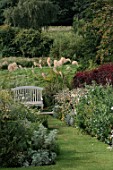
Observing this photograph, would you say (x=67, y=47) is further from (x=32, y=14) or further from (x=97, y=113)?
(x=32, y=14)

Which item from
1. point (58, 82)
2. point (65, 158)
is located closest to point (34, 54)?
point (58, 82)

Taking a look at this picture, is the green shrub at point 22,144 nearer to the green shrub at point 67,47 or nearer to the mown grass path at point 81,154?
the mown grass path at point 81,154

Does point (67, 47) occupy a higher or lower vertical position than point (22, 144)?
lower

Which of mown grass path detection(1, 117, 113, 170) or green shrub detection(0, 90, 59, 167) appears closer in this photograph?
mown grass path detection(1, 117, 113, 170)

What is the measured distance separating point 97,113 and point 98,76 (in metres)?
4.62

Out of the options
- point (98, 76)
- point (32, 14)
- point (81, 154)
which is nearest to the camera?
point (81, 154)

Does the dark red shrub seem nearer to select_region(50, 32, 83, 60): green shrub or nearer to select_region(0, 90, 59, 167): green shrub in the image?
select_region(0, 90, 59, 167): green shrub

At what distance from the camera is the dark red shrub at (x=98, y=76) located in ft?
49.9

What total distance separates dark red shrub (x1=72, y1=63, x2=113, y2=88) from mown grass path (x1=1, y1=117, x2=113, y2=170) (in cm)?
316

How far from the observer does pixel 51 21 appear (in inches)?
2146

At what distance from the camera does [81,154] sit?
30.7ft

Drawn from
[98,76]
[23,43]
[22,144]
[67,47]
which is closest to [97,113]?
[22,144]

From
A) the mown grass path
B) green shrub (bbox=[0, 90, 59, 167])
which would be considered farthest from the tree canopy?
green shrub (bbox=[0, 90, 59, 167])

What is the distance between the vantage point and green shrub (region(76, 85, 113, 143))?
10.8 meters
